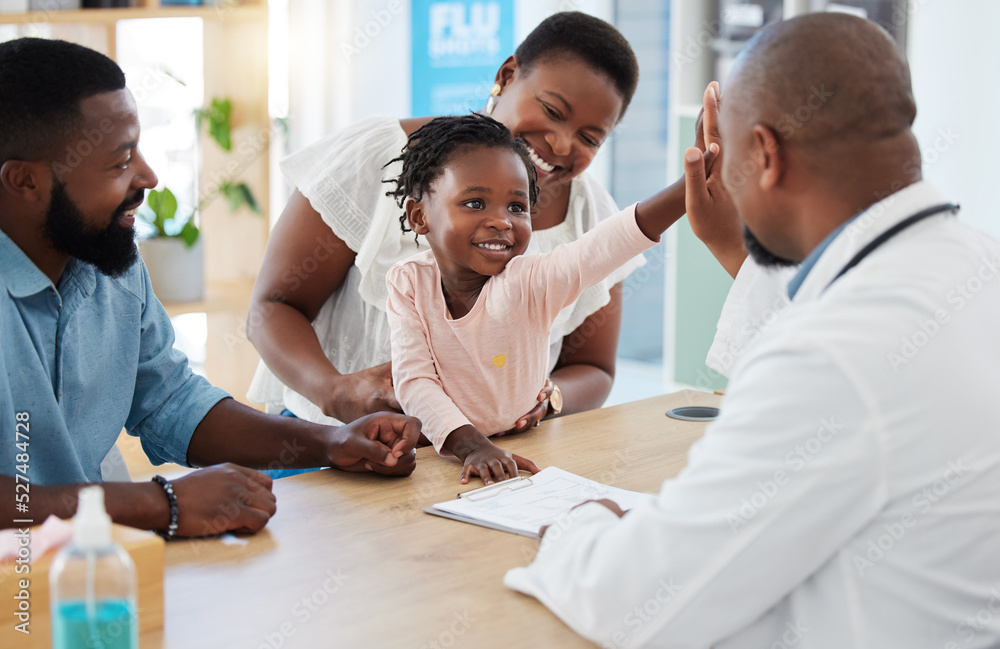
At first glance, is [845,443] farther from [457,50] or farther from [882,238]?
[457,50]

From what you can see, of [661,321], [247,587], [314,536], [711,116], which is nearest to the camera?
[247,587]

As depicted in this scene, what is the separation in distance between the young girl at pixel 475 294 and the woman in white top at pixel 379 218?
20 cm

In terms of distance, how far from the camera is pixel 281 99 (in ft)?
15.5

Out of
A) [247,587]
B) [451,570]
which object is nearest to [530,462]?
→ [451,570]

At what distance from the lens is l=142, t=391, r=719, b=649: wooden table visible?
0.98m

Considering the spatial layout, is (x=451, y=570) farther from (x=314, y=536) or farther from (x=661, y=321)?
(x=661, y=321)

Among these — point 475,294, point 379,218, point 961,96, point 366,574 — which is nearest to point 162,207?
point 379,218

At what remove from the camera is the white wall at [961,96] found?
3.15 metres

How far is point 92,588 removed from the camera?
2.58ft

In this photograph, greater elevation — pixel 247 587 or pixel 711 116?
pixel 711 116

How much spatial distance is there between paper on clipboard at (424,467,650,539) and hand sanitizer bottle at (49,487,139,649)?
1.84 ft

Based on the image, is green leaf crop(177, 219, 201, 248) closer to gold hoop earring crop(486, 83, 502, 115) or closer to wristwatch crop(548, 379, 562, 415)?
gold hoop earring crop(486, 83, 502, 115)

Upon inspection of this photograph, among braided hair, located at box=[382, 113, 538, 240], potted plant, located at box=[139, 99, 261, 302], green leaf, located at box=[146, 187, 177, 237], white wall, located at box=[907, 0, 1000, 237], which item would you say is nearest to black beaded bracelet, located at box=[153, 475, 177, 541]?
braided hair, located at box=[382, 113, 538, 240]

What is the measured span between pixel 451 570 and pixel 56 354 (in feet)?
2.47
